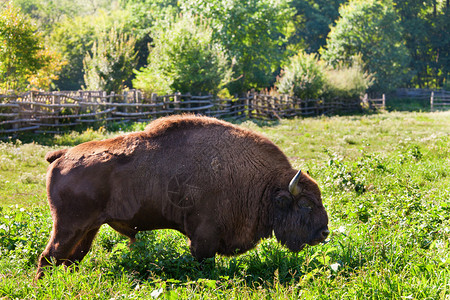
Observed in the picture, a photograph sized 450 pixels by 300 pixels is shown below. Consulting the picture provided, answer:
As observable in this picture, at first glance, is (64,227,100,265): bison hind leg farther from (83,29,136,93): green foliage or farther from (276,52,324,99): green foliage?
(276,52,324,99): green foliage

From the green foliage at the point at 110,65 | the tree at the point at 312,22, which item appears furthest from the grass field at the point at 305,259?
the tree at the point at 312,22

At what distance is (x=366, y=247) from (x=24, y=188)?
7690 mm

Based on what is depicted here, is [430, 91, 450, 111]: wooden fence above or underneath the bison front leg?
above

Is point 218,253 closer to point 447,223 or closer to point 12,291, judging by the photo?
point 12,291

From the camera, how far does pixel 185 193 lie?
16.6 feet

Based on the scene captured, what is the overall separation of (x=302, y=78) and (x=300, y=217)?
94.0 ft

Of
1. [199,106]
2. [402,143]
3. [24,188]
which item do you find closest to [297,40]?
[199,106]

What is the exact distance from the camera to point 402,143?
571 inches

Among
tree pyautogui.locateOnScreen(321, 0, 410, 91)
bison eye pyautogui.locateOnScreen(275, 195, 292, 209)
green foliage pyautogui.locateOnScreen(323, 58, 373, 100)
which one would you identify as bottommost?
bison eye pyautogui.locateOnScreen(275, 195, 292, 209)

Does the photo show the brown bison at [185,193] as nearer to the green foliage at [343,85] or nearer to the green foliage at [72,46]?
the green foliage at [343,85]

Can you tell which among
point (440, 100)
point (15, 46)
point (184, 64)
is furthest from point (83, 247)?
point (440, 100)

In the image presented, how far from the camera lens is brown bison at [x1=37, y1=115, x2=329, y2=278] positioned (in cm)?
491

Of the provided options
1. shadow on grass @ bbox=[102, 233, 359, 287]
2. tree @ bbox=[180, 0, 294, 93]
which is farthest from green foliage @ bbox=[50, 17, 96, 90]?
shadow on grass @ bbox=[102, 233, 359, 287]

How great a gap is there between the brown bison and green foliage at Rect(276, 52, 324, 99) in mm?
27994
